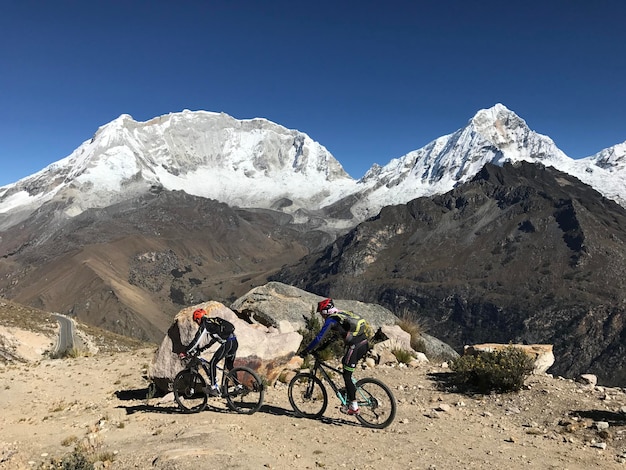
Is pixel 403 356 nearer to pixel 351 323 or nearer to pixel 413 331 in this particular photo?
pixel 413 331

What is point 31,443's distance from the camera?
11.7 meters

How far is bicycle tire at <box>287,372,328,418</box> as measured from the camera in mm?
12469

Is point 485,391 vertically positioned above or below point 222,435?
above

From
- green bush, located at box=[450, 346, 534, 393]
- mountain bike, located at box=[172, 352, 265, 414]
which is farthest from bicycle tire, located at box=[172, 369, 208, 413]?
green bush, located at box=[450, 346, 534, 393]

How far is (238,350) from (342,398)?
4279 millimetres

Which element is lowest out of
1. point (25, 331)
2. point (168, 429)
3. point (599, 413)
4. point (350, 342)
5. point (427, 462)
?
point (25, 331)

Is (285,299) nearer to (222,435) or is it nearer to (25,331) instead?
Answer: (222,435)

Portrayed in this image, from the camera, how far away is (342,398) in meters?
11.9

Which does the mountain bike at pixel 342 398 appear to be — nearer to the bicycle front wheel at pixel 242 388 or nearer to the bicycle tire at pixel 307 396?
the bicycle tire at pixel 307 396

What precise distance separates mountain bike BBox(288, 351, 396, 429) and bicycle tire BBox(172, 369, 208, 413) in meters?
2.70

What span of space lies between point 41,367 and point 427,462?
817 inches

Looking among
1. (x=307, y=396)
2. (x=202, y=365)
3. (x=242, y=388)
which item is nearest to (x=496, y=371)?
(x=307, y=396)

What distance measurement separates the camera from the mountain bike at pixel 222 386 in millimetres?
12898

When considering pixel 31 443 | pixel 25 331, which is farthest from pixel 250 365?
pixel 25 331
